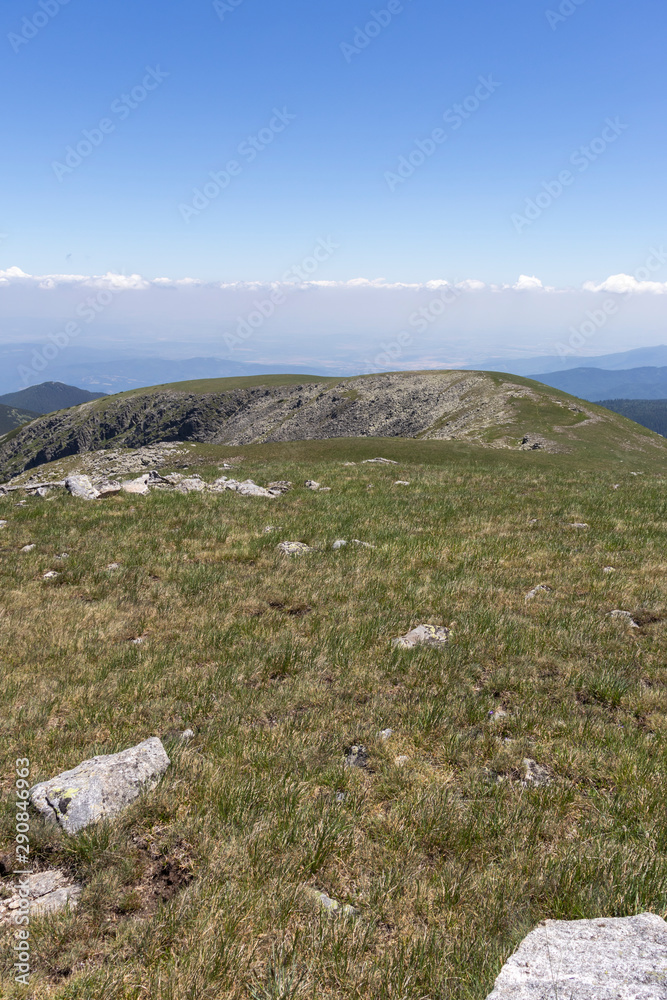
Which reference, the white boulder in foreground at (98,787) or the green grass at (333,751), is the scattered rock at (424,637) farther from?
the white boulder in foreground at (98,787)

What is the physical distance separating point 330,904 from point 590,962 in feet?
6.04

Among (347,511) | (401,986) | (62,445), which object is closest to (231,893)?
(401,986)

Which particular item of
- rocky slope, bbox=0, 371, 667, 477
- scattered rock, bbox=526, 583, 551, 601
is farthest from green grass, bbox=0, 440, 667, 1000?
rocky slope, bbox=0, 371, 667, 477

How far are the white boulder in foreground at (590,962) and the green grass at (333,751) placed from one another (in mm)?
268

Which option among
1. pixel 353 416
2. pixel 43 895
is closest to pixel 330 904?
pixel 43 895

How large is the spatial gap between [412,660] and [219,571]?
18.4 feet

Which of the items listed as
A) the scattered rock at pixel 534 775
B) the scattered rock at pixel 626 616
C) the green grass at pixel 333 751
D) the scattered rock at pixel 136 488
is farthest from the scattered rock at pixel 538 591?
the scattered rock at pixel 136 488

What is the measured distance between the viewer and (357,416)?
129m

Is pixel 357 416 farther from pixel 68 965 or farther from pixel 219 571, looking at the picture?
pixel 68 965

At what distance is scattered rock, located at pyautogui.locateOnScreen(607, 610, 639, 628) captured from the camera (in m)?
8.97

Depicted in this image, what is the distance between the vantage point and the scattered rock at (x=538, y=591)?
33.6 feet

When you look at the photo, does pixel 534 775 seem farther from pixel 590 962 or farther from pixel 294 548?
pixel 294 548

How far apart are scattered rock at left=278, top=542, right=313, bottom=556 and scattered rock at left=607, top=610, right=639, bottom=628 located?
7.06 m

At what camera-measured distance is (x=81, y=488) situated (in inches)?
813
